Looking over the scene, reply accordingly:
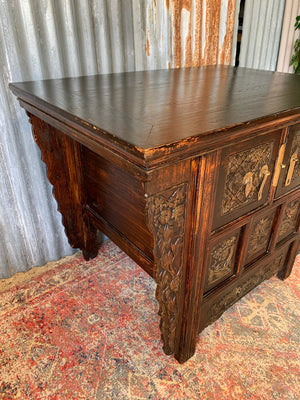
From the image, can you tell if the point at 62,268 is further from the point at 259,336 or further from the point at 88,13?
the point at 88,13

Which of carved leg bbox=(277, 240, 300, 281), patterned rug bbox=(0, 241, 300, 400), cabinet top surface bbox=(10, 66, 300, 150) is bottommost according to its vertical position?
patterned rug bbox=(0, 241, 300, 400)

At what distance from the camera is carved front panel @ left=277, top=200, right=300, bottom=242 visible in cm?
140

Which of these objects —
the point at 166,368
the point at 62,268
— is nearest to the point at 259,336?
the point at 166,368

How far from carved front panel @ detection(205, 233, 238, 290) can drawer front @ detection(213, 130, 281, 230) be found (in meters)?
0.12

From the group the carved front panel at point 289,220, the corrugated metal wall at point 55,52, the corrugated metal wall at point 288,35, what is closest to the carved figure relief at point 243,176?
the carved front panel at point 289,220

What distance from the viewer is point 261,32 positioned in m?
2.33

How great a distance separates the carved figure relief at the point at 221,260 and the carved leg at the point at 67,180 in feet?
2.69

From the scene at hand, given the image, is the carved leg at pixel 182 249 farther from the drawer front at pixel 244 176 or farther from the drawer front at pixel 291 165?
the drawer front at pixel 291 165

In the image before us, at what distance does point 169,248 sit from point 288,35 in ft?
8.21

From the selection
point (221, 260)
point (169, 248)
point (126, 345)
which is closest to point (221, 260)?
point (221, 260)

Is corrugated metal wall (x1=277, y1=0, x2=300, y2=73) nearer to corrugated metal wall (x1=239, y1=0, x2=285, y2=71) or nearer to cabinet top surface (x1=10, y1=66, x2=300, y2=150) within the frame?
corrugated metal wall (x1=239, y1=0, x2=285, y2=71)

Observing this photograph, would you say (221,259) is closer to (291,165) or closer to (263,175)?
(263,175)

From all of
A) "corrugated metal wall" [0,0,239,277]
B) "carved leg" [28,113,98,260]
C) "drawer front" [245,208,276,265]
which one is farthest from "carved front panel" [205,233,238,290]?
"corrugated metal wall" [0,0,239,277]

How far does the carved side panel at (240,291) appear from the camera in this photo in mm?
1263
